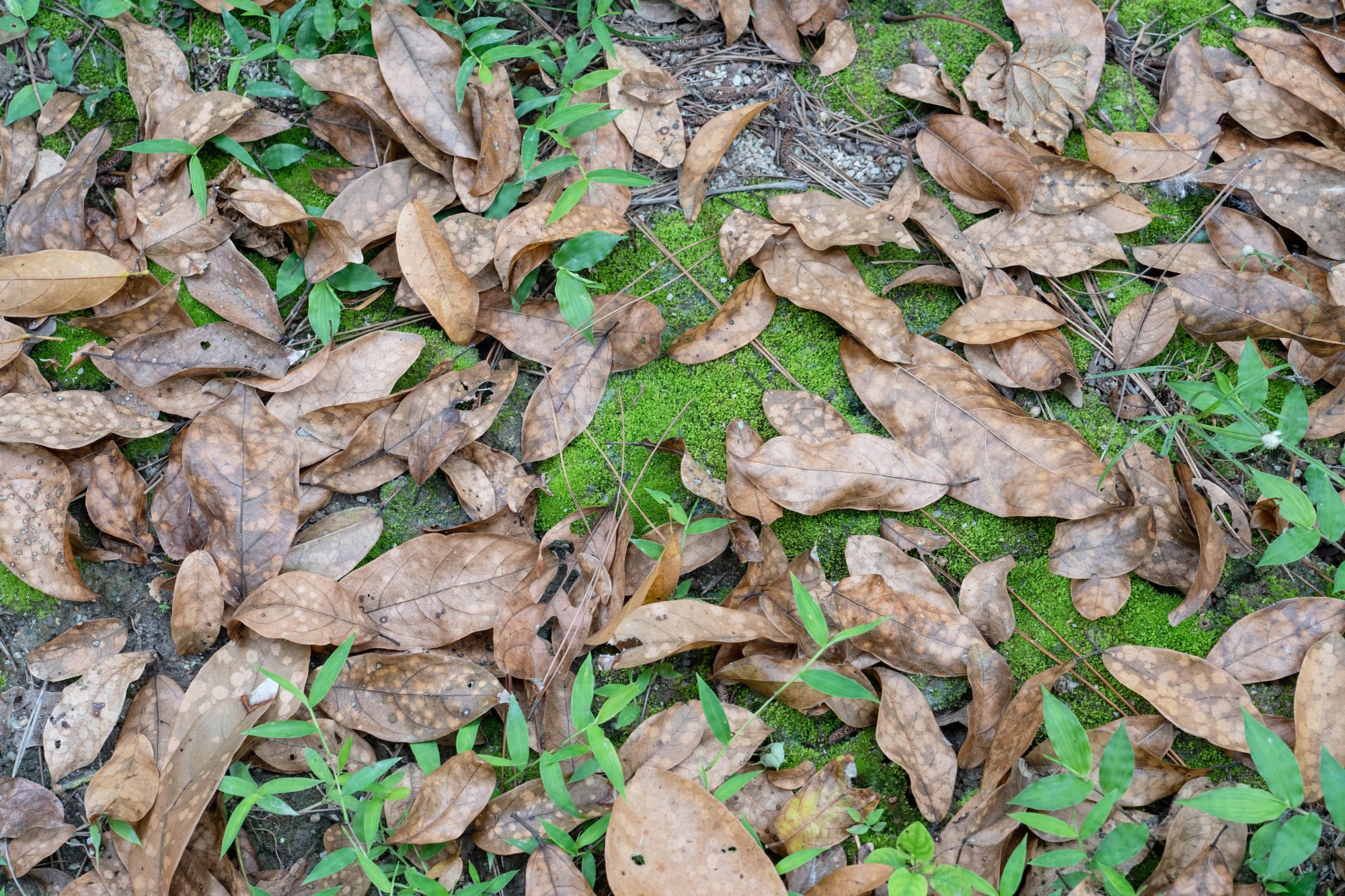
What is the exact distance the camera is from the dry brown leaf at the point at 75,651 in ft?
6.59

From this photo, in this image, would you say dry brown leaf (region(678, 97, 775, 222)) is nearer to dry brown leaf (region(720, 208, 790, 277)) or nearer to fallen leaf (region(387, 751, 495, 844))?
dry brown leaf (region(720, 208, 790, 277))

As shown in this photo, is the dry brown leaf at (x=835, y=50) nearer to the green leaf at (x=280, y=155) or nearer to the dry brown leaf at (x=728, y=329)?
the dry brown leaf at (x=728, y=329)

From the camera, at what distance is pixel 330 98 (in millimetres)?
2398

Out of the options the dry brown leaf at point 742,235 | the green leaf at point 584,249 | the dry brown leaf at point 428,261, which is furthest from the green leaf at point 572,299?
the dry brown leaf at point 742,235

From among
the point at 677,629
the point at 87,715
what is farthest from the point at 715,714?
the point at 87,715

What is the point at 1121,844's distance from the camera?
1.67 meters

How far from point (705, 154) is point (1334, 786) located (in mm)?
2032

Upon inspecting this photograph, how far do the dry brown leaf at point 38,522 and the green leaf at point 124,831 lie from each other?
1.73 feet

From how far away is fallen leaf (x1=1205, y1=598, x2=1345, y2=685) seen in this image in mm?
1994

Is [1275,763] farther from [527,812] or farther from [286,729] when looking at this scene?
[286,729]

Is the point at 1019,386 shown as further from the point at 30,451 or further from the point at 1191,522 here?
the point at 30,451

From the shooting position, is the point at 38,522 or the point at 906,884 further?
the point at 38,522

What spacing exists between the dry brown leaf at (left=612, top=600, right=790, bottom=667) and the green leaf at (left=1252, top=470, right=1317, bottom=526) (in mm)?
1135

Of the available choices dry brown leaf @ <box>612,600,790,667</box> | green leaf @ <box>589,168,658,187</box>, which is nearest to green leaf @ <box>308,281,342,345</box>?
green leaf @ <box>589,168,658,187</box>
